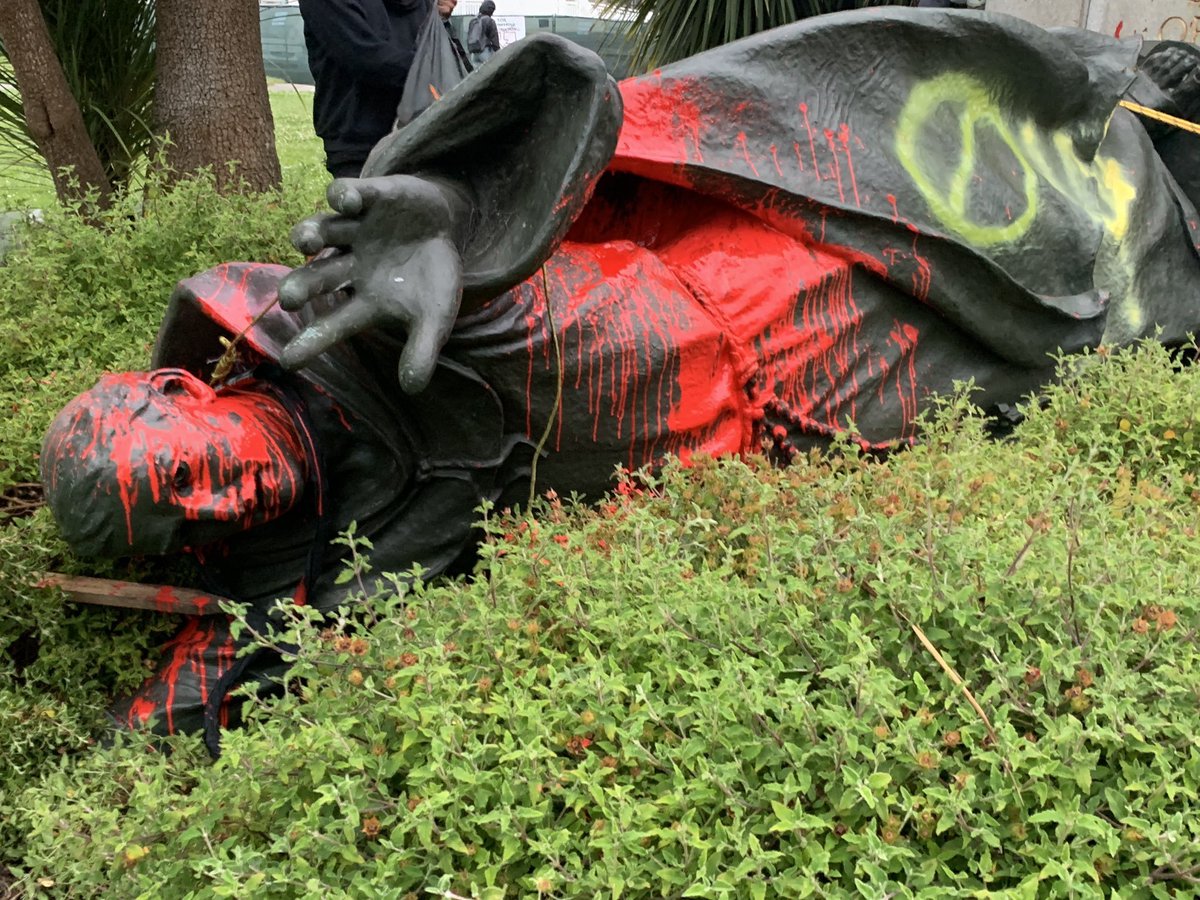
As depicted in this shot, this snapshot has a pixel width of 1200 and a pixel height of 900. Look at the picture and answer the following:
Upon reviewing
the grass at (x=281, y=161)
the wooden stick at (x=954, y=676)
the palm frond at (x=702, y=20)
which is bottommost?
the grass at (x=281, y=161)

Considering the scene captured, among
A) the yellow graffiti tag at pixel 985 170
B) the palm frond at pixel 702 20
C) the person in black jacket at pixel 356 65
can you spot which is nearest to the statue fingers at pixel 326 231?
the yellow graffiti tag at pixel 985 170

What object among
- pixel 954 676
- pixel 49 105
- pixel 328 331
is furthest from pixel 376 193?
pixel 49 105

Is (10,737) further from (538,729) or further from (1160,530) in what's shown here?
(1160,530)

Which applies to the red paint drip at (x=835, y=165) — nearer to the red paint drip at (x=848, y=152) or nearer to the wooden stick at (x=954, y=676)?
the red paint drip at (x=848, y=152)

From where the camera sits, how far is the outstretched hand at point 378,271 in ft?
6.33

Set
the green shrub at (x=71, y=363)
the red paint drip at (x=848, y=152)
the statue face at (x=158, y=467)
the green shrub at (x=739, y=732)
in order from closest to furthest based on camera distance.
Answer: the green shrub at (x=739, y=732) < the statue face at (x=158, y=467) < the green shrub at (x=71, y=363) < the red paint drip at (x=848, y=152)

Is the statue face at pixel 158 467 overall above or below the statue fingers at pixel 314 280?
below

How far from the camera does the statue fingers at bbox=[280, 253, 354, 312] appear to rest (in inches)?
75.9

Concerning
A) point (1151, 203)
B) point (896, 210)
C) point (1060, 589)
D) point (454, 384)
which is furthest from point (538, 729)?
point (1151, 203)

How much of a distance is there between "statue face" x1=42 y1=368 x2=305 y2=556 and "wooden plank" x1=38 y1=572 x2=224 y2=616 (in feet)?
0.68

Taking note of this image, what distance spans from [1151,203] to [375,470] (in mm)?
2483

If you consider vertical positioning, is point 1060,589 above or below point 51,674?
above

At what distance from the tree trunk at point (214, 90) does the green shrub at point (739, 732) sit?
3.22 meters

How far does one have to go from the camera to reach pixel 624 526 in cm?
192
